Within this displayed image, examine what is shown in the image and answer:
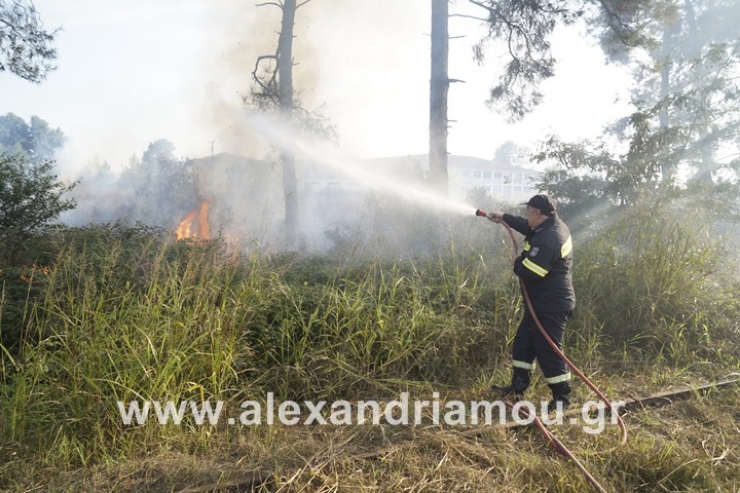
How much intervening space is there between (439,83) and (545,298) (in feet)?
27.3

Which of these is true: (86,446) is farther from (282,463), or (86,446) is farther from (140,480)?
(282,463)

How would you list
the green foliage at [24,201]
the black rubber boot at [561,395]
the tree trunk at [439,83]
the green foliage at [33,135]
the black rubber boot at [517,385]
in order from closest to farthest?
the black rubber boot at [561,395], the black rubber boot at [517,385], the green foliage at [24,201], the tree trunk at [439,83], the green foliage at [33,135]

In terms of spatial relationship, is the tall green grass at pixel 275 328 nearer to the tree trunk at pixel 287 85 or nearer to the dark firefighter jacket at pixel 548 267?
the dark firefighter jacket at pixel 548 267

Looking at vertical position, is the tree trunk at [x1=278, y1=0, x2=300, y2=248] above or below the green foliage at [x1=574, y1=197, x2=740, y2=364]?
above

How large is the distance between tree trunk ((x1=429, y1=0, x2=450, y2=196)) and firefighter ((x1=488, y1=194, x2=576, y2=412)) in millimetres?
7389

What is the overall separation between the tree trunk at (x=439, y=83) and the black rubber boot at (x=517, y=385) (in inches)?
310

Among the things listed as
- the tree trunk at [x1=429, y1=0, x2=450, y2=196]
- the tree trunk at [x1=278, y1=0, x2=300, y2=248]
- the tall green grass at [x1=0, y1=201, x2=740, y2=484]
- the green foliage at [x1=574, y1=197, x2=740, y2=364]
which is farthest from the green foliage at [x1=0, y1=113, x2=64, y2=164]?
the green foliage at [x1=574, y1=197, x2=740, y2=364]

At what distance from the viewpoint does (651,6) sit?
987 centimetres

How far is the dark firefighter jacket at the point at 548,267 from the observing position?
12.8 feet

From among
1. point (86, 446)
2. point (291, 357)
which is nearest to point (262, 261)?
point (291, 357)

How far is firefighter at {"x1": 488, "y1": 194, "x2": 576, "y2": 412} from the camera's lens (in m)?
3.91

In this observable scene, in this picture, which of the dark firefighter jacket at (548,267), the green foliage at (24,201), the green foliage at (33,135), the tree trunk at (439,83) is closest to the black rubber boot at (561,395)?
the dark firefighter jacket at (548,267)

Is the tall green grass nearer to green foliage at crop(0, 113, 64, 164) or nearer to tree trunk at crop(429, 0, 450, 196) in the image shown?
tree trunk at crop(429, 0, 450, 196)

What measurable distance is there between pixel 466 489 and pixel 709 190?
9.73 m
